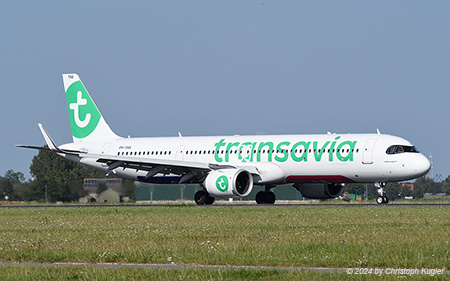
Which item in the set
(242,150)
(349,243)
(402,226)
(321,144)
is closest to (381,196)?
(321,144)

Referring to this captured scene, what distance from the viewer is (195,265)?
46.3 ft

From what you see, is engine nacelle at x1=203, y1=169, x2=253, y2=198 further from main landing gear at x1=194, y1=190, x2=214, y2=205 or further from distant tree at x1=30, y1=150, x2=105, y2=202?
distant tree at x1=30, y1=150, x2=105, y2=202

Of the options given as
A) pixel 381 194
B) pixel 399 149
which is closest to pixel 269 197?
pixel 381 194

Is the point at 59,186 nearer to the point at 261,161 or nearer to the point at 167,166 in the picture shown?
the point at 167,166

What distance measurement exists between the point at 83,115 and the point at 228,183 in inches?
563

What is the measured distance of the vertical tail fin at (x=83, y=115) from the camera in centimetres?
5000

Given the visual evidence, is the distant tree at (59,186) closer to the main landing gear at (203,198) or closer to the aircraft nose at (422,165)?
the main landing gear at (203,198)

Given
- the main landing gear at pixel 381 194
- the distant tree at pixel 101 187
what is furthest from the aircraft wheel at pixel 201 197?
the main landing gear at pixel 381 194

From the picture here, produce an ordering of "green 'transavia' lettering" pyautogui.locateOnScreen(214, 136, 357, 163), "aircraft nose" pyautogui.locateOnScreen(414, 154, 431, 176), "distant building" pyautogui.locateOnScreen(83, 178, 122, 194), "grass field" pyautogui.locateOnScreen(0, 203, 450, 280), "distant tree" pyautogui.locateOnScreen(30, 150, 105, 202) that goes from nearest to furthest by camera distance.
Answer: "grass field" pyautogui.locateOnScreen(0, 203, 450, 280), "aircraft nose" pyautogui.locateOnScreen(414, 154, 431, 176), "green 'transavia' lettering" pyautogui.locateOnScreen(214, 136, 357, 163), "distant building" pyautogui.locateOnScreen(83, 178, 122, 194), "distant tree" pyautogui.locateOnScreen(30, 150, 105, 202)

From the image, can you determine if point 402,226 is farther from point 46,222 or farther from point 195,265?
point 46,222

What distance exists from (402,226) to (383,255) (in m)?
7.66

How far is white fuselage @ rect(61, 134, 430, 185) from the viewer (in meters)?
39.4

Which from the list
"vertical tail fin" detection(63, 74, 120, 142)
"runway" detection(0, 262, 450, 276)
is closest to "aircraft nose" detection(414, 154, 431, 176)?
"vertical tail fin" detection(63, 74, 120, 142)

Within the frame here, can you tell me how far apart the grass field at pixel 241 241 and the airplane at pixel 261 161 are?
467 inches
